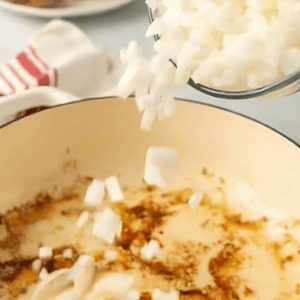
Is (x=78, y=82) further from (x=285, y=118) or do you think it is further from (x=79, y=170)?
(x=285, y=118)

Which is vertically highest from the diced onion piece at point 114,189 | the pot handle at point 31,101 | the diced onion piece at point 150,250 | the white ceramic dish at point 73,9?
the white ceramic dish at point 73,9

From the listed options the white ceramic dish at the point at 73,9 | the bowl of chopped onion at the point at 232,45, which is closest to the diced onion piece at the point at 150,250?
the bowl of chopped onion at the point at 232,45

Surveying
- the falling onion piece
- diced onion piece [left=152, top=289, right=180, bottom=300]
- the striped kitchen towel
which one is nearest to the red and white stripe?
the striped kitchen towel

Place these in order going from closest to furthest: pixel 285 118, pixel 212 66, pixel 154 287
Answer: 1. pixel 212 66
2. pixel 154 287
3. pixel 285 118

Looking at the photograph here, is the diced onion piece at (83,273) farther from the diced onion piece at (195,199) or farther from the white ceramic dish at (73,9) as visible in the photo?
the white ceramic dish at (73,9)

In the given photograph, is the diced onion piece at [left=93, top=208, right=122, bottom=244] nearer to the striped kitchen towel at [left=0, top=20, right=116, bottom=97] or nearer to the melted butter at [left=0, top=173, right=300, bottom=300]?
the melted butter at [left=0, top=173, right=300, bottom=300]

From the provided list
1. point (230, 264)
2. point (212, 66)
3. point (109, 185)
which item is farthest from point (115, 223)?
point (212, 66)

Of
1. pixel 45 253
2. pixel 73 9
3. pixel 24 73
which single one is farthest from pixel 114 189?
pixel 73 9
